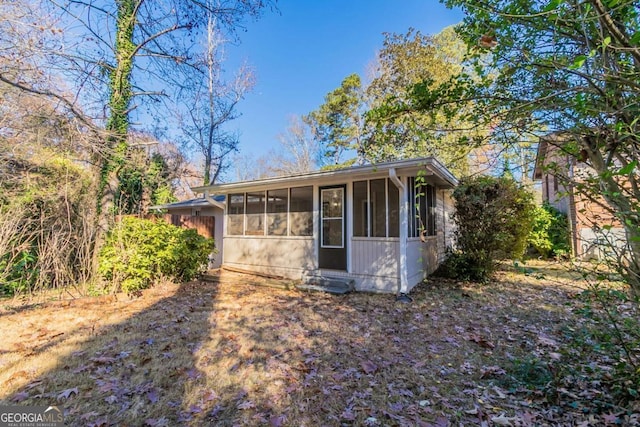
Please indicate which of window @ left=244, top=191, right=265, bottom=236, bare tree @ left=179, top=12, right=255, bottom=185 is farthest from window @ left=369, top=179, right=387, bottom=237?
bare tree @ left=179, top=12, right=255, bottom=185

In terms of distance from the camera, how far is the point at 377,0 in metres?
8.20

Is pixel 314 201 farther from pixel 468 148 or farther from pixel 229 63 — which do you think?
pixel 229 63

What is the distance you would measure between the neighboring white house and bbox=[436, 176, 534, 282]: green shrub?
0.72 meters

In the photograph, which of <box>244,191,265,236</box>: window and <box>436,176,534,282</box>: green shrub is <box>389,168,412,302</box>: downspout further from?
<box>244,191,265,236</box>: window

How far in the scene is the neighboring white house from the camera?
22.1 ft

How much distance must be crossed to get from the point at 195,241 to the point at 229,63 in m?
14.4

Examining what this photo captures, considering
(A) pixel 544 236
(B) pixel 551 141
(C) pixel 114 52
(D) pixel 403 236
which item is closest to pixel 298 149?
(A) pixel 544 236

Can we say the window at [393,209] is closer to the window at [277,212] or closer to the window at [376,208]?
the window at [376,208]

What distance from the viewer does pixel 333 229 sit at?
765 centimetres

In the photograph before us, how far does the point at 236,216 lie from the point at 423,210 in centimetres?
565

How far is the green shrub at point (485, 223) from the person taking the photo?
7367 mm

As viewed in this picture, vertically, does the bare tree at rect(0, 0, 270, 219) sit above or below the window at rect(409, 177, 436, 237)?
above

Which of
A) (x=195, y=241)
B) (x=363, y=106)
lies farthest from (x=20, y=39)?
(x=363, y=106)

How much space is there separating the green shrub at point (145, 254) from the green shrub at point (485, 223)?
6.93 m
